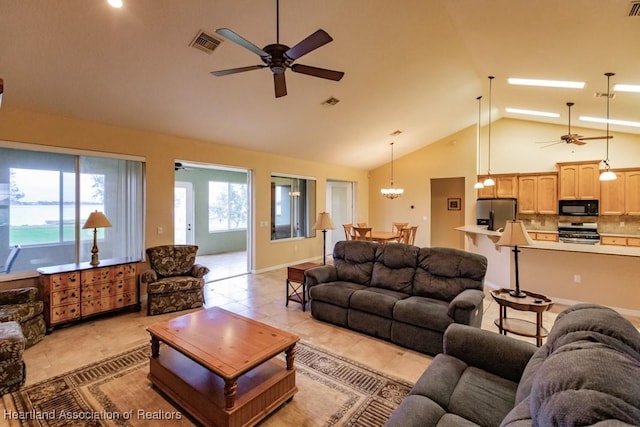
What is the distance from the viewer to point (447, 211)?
30.6 ft

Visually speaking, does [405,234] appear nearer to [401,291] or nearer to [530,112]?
[401,291]

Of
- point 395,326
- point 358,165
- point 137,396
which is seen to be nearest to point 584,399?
point 395,326

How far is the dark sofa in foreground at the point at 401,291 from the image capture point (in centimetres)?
302

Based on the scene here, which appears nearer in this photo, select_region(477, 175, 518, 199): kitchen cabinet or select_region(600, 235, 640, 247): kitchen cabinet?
select_region(600, 235, 640, 247): kitchen cabinet

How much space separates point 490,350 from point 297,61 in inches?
146

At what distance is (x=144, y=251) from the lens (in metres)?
4.71

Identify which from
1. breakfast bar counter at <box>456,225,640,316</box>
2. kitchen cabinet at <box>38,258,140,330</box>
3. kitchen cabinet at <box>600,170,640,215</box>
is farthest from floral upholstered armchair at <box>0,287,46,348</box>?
kitchen cabinet at <box>600,170,640,215</box>

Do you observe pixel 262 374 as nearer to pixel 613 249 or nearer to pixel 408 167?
pixel 613 249

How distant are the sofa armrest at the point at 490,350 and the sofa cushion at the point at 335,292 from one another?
64.7 inches

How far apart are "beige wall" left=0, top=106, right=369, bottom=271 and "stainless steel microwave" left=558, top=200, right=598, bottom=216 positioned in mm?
5653

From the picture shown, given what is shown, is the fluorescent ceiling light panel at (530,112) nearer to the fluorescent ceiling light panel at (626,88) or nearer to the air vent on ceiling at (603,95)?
the air vent on ceiling at (603,95)

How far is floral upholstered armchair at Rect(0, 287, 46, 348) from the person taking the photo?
3.06 m

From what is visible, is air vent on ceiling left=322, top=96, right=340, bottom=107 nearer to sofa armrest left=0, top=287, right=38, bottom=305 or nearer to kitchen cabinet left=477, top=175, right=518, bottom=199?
sofa armrest left=0, top=287, right=38, bottom=305

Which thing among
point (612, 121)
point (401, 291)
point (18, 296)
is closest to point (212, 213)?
point (18, 296)
